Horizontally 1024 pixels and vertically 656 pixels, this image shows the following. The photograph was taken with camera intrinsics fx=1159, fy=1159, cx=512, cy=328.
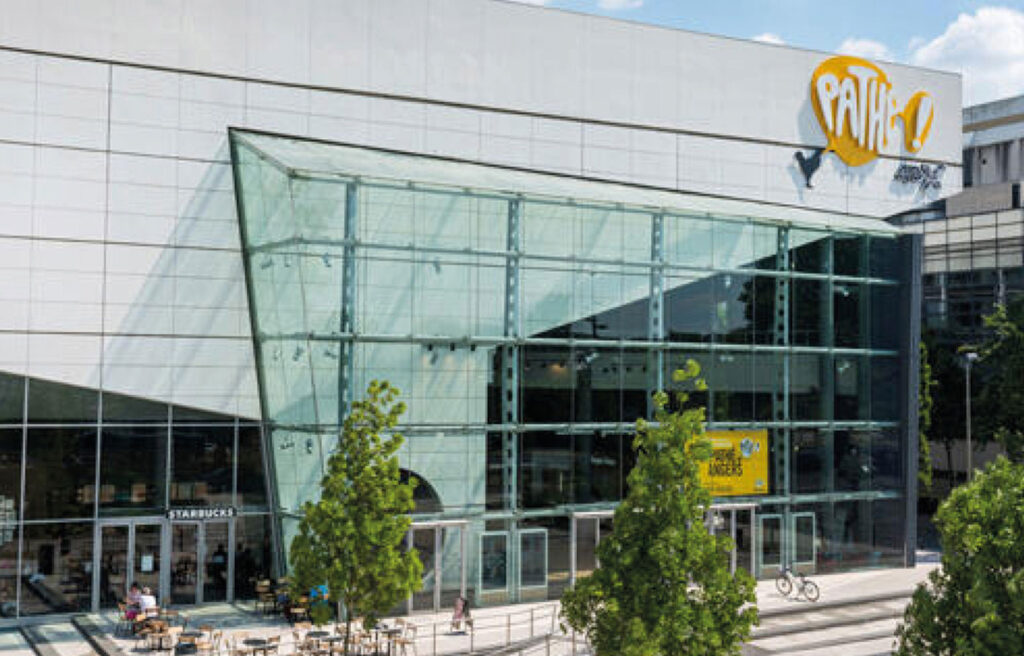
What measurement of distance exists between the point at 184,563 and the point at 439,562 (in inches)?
241

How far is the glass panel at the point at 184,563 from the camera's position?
27656 mm

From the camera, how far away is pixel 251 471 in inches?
1121

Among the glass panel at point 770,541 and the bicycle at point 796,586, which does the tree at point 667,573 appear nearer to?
the bicycle at point 796,586

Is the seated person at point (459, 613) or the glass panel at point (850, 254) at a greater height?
the glass panel at point (850, 254)

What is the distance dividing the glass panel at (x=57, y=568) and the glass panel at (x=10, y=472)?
53 cm

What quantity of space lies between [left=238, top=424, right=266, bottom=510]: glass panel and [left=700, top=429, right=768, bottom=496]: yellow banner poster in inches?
463

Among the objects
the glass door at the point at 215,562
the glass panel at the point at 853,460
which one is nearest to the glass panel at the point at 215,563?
the glass door at the point at 215,562

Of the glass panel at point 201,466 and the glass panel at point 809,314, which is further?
the glass panel at point 809,314

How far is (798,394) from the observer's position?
33.1m

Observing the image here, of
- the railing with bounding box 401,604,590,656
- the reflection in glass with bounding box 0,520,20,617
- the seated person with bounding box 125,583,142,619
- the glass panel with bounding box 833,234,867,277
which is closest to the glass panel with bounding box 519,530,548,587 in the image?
the railing with bounding box 401,604,590,656

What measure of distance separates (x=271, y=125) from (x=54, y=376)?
309 inches

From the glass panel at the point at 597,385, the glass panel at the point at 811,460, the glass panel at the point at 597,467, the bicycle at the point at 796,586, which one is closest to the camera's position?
the glass panel at the point at 597,385

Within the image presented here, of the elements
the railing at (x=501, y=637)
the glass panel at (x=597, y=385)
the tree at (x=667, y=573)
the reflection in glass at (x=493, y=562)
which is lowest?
the railing at (x=501, y=637)

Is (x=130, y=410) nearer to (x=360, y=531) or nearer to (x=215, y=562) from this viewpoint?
(x=215, y=562)
